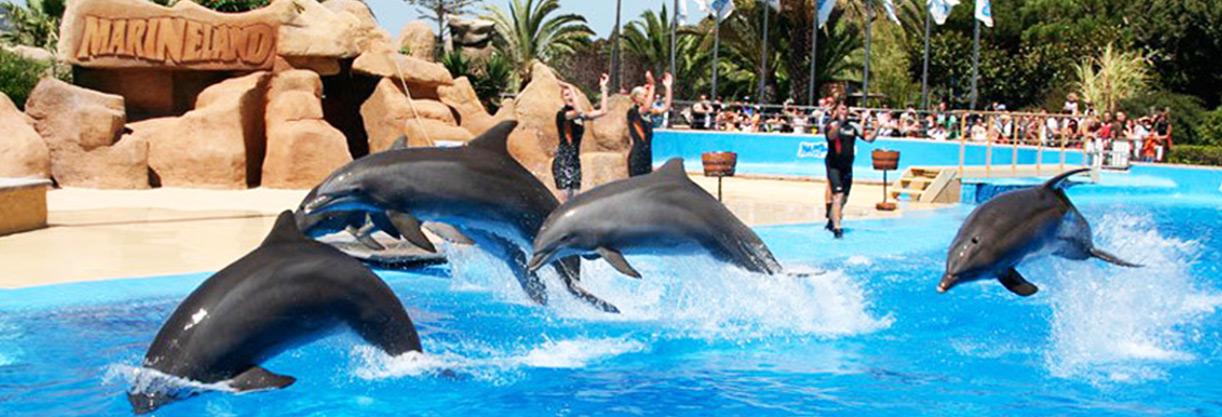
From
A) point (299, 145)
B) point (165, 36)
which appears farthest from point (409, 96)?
point (165, 36)

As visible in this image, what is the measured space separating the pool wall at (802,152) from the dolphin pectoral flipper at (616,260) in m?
16.8

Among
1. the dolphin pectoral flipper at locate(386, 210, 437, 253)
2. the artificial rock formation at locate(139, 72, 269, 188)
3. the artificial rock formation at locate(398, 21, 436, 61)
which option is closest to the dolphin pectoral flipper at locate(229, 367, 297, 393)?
the dolphin pectoral flipper at locate(386, 210, 437, 253)

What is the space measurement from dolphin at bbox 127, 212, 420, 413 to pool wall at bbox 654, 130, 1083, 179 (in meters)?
18.2

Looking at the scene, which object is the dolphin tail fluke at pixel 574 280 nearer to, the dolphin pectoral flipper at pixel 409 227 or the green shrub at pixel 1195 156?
the dolphin pectoral flipper at pixel 409 227

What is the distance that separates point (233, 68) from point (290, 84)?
0.74m

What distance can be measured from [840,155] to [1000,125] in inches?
569

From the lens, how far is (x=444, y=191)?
563cm

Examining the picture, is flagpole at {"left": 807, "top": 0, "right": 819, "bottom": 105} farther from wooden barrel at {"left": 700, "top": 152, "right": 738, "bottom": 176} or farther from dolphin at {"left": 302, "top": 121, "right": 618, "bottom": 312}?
dolphin at {"left": 302, "top": 121, "right": 618, "bottom": 312}

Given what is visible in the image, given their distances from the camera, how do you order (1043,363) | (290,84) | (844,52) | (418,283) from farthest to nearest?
(844,52)
(290,84)
(418,283)
(1043,363)

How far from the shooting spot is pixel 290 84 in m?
15.1

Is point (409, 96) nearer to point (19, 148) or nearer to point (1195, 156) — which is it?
point (19, 148)

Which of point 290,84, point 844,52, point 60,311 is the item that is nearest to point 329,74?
point 290,84

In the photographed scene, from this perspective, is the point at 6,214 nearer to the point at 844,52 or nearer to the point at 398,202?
the point at 398,202

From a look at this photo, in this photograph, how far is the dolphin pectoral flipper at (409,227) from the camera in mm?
5512
